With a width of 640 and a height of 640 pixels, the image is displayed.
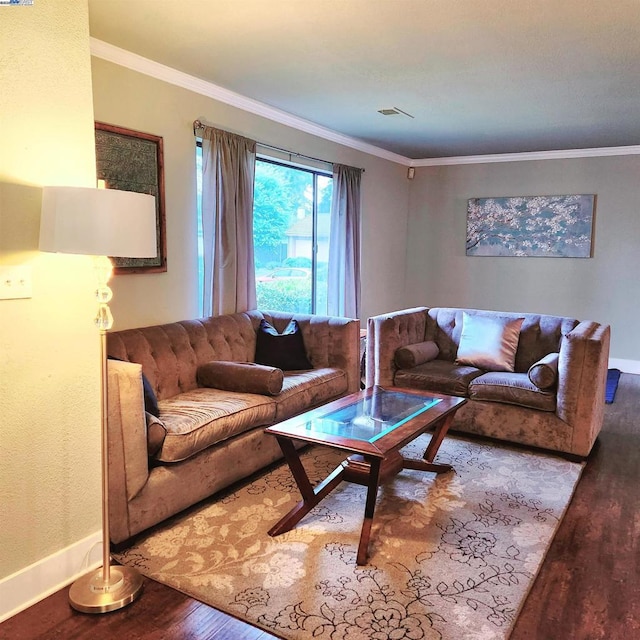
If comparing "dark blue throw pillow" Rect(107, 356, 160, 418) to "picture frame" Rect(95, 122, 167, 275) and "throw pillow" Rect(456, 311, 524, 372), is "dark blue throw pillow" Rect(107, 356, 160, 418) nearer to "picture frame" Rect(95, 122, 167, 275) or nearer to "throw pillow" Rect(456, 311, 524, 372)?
"picture frame" Rect(95, 122, 167, 275)

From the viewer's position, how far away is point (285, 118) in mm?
4945

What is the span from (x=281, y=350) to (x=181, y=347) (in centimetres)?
82

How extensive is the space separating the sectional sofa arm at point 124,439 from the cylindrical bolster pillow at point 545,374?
8.41 feet

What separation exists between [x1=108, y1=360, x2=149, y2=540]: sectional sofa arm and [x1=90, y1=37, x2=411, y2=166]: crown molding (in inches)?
79.9

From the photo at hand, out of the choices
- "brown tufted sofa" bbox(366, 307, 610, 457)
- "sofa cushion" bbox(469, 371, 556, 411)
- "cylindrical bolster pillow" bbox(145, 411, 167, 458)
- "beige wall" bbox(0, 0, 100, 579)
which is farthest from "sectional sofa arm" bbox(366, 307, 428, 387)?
"beige wall" bbox(0, 0, 100, 579)

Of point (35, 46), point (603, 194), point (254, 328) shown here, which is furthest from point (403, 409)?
point (603, 194)

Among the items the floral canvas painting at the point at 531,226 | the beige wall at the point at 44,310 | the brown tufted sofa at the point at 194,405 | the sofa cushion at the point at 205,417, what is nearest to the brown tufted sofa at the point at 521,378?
the brown tufted sofa at the point at 194,405

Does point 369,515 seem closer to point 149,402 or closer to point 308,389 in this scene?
point 149,402

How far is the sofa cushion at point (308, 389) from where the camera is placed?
11.8 feet

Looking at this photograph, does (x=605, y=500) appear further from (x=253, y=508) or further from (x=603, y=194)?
(x=603, y=194)

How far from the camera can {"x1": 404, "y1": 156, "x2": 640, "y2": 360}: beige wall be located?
20.4ft

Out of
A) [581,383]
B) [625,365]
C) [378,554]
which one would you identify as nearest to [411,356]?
[581,383]

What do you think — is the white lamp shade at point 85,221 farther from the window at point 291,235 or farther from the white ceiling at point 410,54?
the window at point 291,235

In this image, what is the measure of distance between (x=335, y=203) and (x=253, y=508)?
140 inches
